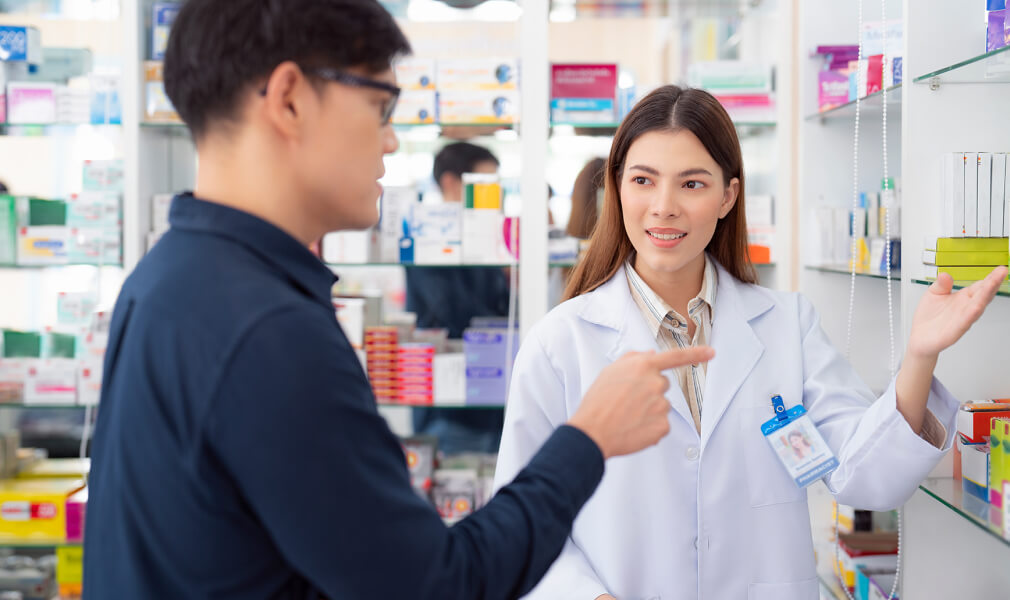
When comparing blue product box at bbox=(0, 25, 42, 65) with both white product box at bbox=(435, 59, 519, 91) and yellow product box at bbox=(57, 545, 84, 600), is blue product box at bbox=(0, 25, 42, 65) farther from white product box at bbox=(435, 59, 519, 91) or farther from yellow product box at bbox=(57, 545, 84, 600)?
yellow product box at bbox=(57, 545, 84, 600)

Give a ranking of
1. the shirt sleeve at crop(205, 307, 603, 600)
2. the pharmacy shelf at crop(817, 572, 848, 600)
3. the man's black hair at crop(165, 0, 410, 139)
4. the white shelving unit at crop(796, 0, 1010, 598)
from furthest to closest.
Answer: the pharmacy shelf at crop(817, 572, 848, 600), the white shelving unit at crop(796, 0, 1010, 598), the man's black hair at crop(165, 0, 410, 139), the shirt sleeve at crop(205, 307, 603, 600)

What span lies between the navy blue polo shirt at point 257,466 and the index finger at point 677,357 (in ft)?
0.77

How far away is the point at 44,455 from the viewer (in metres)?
3.68

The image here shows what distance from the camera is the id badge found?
1.69 meters

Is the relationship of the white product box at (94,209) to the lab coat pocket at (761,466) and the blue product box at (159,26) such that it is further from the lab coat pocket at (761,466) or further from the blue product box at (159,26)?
the lab coat pocket at (761,466)

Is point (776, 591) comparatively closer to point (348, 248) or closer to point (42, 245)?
point (348, 248)

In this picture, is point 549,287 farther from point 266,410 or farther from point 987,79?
point 266,410

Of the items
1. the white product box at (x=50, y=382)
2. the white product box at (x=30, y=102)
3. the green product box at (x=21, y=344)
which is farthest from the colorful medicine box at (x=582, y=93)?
the green product box at (x=21, y=344)

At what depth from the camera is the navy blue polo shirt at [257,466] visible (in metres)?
0.84

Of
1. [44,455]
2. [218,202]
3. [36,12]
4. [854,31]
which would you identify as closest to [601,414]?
[218,202]

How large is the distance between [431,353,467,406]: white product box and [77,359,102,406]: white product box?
4.42ft

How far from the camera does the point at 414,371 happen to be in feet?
11.1

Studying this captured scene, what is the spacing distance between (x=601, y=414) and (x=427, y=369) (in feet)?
7.81

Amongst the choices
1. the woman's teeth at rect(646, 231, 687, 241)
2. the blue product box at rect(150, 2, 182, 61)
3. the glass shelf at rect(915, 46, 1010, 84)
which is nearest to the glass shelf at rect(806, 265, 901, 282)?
the glass shelf at rect(915, 46, 1010, 84)
